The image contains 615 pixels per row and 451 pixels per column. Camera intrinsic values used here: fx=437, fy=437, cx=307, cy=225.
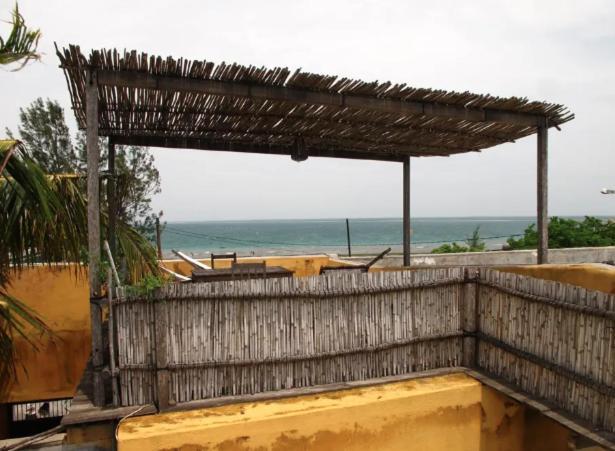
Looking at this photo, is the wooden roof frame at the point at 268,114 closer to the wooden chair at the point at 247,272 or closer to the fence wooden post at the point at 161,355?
the fence wooden post at the point at 161,355

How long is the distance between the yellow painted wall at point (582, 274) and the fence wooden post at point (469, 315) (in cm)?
233

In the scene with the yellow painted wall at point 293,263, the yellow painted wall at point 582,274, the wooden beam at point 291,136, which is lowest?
the yellow painted wall at point 293,263

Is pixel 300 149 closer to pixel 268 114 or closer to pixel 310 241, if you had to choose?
pixel 268 114

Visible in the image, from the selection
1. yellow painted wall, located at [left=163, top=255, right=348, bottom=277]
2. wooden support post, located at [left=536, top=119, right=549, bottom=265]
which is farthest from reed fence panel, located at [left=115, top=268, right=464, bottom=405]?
yellow painted wall, located at [left=163, top=255, right=348, bottom=277]

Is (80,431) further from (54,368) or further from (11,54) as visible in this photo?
(54,368)

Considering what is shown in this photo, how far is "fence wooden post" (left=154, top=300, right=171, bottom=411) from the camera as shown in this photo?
397 cm

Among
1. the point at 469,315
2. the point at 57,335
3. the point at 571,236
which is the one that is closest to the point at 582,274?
the point at 469,315

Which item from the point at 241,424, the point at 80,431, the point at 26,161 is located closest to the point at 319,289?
the point at 241,424

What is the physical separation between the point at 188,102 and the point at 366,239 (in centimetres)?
8754

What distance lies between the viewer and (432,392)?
4375mm

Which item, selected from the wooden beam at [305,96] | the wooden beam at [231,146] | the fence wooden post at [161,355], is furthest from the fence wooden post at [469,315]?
the wooden beam at [231,146]

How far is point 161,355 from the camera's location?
3.98 meters

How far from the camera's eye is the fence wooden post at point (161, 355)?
156 inches

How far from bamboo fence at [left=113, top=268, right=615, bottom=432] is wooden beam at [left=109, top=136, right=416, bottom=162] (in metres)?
3.70
